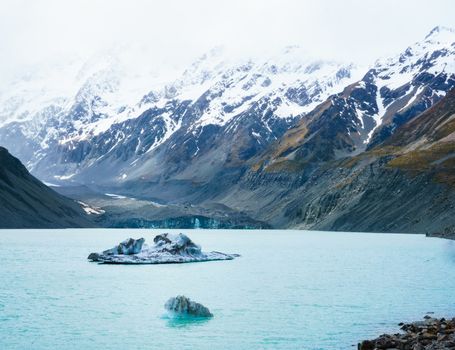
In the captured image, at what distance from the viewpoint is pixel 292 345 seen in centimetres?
4475

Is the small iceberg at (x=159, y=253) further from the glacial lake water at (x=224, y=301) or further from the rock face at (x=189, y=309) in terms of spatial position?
the rock face at (x=189, y=309)

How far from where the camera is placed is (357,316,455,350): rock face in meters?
38.5

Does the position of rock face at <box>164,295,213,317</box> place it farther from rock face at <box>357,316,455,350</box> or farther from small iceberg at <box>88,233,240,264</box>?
small iceberg at <box>88,233,240,264</box>

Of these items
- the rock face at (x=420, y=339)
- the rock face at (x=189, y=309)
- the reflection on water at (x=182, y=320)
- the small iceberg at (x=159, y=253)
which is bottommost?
the rock face at (x=420, y=339)

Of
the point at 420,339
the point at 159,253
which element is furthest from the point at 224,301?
the point at 159,253

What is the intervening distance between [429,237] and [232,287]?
116 metres

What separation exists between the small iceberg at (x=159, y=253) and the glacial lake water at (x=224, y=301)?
588 centimetres

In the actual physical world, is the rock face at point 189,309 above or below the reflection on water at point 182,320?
above

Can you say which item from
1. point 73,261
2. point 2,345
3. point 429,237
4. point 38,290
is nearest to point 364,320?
point 2,345

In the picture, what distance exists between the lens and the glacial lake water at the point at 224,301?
46.8m

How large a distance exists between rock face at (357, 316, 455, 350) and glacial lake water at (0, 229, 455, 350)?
3260 millimetres

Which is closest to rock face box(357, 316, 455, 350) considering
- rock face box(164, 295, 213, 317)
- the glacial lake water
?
the glacial lake water

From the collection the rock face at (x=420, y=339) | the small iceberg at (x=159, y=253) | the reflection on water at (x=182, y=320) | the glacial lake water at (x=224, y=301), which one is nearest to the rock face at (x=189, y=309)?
the reflection on water at (x=182, y=320)

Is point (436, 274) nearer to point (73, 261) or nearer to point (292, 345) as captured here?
point (292, 345)
